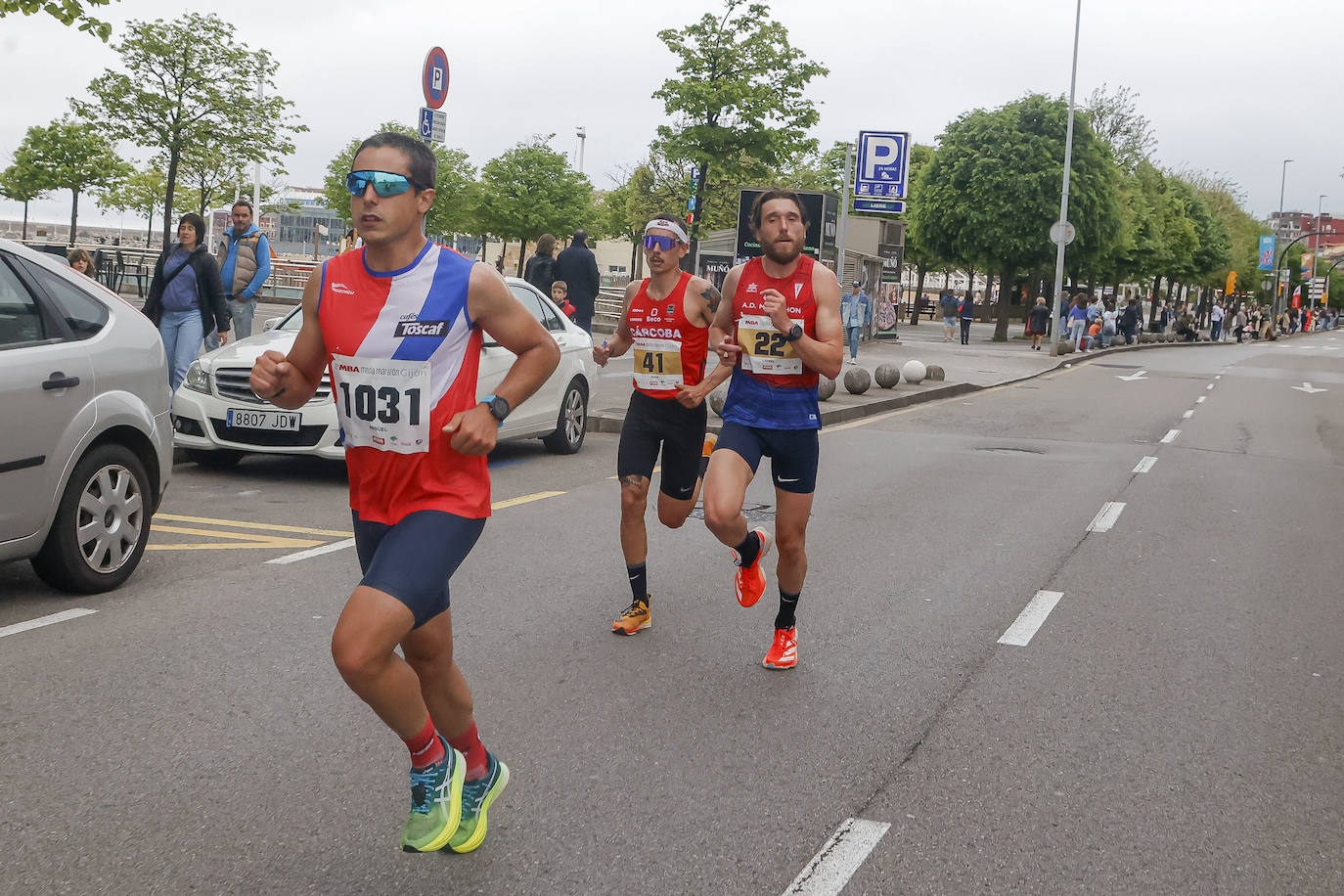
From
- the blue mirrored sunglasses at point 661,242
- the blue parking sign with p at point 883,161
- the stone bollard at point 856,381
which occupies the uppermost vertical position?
the blue parking sign with p at point 883,161

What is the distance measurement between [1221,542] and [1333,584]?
4.34 feet

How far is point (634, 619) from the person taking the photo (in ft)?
19.5

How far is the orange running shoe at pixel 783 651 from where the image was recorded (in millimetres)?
5453

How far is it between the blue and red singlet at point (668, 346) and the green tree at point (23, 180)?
135 ft

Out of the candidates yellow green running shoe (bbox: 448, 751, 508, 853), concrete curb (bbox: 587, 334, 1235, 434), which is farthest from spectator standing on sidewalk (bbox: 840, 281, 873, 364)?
yellow green running shoe (bbox: 448, 751, 508, 853)

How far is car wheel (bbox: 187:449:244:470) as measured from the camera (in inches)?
408

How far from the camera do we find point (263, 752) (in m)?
4.23

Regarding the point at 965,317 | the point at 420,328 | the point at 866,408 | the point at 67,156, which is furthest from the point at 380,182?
the point at 67,156

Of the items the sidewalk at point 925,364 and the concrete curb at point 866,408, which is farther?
the sidewalk at point 925,364

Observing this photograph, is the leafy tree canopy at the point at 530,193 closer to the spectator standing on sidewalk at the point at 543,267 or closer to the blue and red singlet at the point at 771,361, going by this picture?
the spectator standing on sidewalk at the point at 543,267

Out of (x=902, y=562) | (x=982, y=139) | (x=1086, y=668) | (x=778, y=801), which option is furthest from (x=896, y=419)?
(x=982, y=139)

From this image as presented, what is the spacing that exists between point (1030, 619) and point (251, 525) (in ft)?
14.6

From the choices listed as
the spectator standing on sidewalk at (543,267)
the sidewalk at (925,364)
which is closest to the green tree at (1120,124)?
the sidewalk at (925,364)

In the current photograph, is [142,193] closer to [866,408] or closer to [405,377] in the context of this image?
[866,408]
